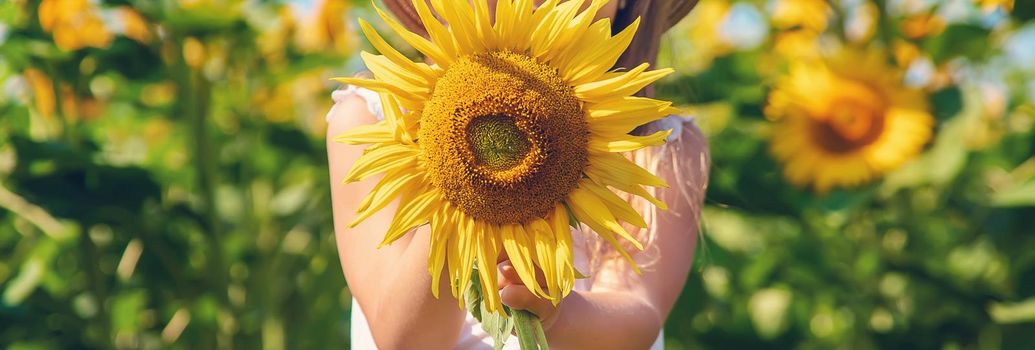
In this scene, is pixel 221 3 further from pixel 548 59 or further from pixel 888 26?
pixel 548 59

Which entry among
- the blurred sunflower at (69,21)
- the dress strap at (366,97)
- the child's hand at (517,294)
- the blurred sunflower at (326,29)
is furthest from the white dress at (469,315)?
the blurred sunflower at (326,29)

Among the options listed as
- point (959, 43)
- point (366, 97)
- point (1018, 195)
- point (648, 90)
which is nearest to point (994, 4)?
point (959, 43)

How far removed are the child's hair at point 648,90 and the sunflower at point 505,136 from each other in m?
0.22

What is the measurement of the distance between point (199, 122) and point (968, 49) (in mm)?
1303

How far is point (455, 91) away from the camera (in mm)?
635

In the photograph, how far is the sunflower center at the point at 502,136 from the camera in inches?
24.9

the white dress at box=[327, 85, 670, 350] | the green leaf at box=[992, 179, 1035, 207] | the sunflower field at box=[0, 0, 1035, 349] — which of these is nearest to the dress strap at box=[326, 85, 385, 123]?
the white dress at box=[327, 85, 670, 350]

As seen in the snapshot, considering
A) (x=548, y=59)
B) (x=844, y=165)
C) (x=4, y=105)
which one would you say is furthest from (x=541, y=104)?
(x=844, y=165)

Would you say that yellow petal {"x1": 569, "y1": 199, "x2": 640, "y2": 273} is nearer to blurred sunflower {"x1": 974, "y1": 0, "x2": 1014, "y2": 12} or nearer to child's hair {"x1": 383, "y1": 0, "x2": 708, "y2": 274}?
child's hair {"x1": 383, "y1": 0, "x2": 708, "y2": 274}

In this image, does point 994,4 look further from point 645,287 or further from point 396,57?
point 396,57

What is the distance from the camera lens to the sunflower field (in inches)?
74.4

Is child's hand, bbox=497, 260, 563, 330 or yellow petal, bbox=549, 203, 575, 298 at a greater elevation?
yellow petal, bbox=549, 203, 575, 298

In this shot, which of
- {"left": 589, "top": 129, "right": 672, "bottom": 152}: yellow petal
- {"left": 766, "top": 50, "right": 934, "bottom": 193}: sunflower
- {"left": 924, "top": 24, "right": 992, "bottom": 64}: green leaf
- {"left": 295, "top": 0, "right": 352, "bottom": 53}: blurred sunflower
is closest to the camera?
{"left": 589, "top": 129, "right": 672, "bottom": 152}: yellow petal

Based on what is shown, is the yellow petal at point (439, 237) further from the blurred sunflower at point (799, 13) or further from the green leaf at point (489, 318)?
the blurred sunflower at point (799, 13)
